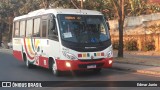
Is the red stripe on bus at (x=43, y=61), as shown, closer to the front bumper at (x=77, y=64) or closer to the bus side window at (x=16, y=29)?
the front bumper at (x=77, y=64)

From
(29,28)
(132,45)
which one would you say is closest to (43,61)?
(29,28)

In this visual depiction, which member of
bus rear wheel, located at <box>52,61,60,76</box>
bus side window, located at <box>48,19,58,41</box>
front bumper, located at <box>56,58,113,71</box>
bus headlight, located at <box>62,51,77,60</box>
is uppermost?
bus side window, located at <box>48,19,58,41</box>

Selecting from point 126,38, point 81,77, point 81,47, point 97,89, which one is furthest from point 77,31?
point 126,38

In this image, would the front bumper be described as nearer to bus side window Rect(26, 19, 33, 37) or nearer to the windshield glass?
the windshield glass

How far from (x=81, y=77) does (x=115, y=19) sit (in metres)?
26.6

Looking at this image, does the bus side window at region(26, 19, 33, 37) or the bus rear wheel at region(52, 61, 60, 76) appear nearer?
the bus rear wheel at region(52, 61, 60, 76)

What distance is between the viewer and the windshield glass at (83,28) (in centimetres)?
1606

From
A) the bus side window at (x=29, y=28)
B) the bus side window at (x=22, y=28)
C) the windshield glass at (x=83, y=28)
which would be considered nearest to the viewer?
the windshield glass at (x=83, y=28)

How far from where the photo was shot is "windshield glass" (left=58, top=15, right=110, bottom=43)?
52.7 ft

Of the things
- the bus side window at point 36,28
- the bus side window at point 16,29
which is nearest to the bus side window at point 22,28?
the bus side window at point 16,29

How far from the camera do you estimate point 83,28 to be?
54.0 ft

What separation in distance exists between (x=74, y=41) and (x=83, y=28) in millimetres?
896

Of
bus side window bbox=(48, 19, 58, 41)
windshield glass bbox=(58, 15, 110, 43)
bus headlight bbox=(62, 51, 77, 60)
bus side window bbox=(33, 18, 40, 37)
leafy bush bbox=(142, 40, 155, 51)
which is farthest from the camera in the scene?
leafy bush bbox=(142, 40, 155, 51)

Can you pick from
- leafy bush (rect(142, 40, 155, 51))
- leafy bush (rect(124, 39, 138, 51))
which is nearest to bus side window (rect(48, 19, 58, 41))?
leafy bush (rect(142, 40, 155, 51))
